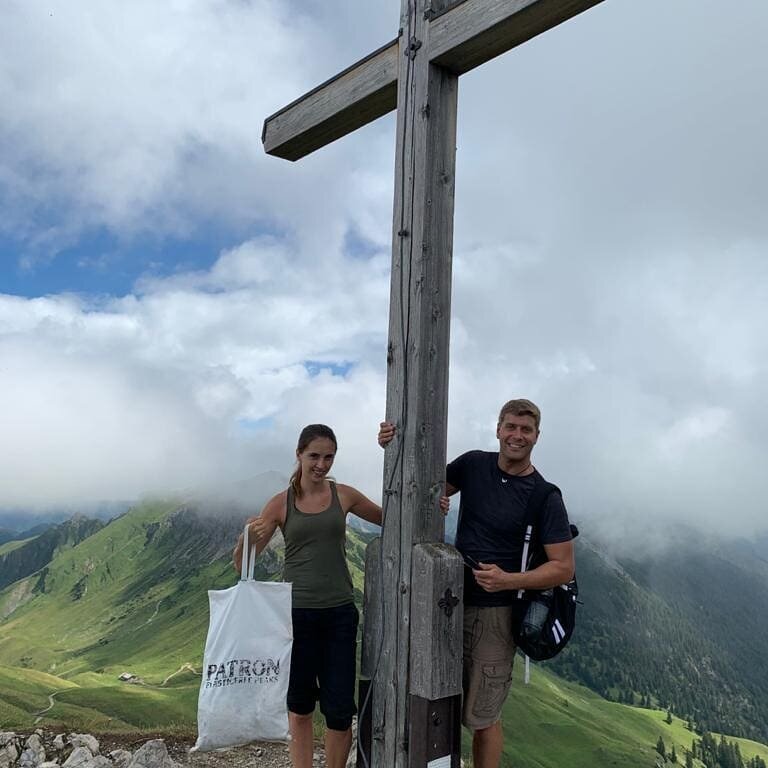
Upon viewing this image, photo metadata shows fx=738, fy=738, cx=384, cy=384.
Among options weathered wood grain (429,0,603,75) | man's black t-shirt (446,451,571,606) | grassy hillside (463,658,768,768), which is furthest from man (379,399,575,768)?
grassy hillside (463,658,768,768)

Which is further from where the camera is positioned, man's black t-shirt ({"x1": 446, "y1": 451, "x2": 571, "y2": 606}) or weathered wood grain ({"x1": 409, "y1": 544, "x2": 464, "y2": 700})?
man's black t-shirt ({"x1": 446, "y1": 451, "x2": 571, "y2": 606})

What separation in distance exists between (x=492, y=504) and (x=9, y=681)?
97212mm

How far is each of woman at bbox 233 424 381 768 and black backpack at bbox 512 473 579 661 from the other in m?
1.14

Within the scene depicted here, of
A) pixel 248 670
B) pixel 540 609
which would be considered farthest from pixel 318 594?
pixel 540 609

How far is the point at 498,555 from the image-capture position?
184 inches

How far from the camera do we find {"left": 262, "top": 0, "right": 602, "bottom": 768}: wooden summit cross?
14.2 feet

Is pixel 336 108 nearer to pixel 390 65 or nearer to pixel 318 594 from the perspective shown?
pixel 390 65

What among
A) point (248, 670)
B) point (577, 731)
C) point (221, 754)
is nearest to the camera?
point (248, 670)

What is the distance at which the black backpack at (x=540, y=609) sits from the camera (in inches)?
176

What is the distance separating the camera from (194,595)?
19338cm

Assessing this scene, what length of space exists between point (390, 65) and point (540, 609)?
3735 mm

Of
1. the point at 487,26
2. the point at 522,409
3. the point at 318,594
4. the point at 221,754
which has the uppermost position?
Result: the point at 487,26

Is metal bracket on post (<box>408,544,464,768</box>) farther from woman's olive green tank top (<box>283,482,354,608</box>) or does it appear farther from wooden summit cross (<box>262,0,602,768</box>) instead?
woman's olive green tank top (<box>283,482,354,608</box>)

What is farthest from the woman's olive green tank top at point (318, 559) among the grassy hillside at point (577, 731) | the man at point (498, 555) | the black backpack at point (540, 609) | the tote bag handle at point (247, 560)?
the grassy hillside at point (577, 731)
